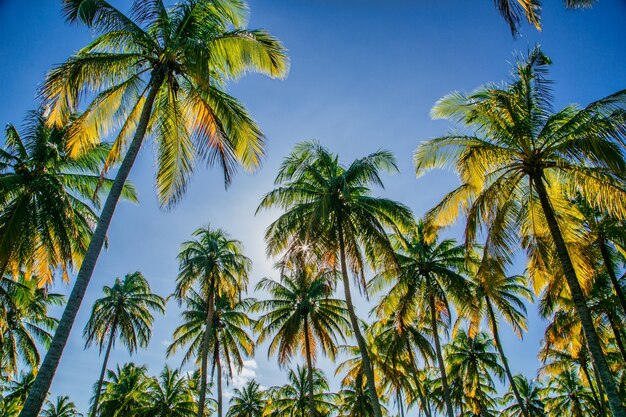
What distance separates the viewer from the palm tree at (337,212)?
15.9m

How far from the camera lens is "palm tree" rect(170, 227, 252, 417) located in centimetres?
2198

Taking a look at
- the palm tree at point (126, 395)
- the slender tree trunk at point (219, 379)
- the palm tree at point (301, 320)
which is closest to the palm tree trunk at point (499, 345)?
the palm tree at point (301, 320)

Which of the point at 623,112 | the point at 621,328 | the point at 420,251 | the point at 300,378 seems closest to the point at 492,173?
the point at 623,112

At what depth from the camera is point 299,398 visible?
107 feet

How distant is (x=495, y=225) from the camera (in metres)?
11.5

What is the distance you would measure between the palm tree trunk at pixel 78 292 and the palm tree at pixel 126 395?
2633 centimetres

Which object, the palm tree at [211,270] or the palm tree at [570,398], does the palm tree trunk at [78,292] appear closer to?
the palm tree at [211,270]

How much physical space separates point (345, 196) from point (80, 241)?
386 inches

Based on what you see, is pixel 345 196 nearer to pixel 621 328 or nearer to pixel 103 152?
pixel 103 152

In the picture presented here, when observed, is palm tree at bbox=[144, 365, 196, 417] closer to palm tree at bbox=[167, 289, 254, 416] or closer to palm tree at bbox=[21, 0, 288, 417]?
palm tree at bbox=[167, 289, 254, 416]

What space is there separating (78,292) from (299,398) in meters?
29.4

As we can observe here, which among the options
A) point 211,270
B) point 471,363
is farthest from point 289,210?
point 471,363

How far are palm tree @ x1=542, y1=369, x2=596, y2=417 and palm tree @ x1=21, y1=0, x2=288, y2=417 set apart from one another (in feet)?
120

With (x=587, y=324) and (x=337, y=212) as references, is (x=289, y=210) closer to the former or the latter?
(x=337, y=212)
